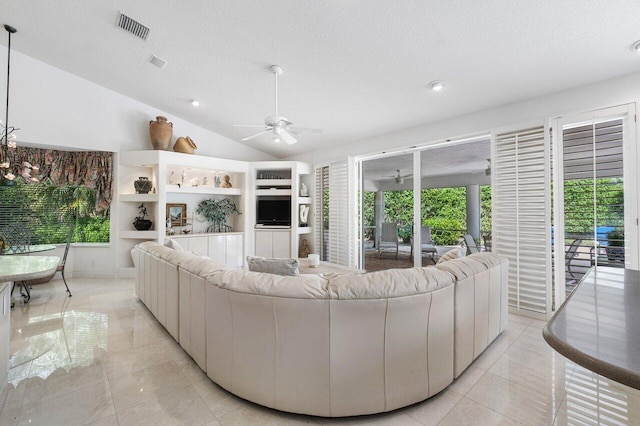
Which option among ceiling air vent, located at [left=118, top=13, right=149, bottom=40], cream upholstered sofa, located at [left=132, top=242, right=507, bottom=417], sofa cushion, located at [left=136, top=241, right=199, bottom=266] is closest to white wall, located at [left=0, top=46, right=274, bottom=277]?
ceiling air vent, located at [left=118, top=13, right=149, bottom=40]

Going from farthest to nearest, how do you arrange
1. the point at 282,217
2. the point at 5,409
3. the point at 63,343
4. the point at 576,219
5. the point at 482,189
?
the point at 282,217
the point at 482,189
the point at 576,219
the point at 63,343
the point at 5,409

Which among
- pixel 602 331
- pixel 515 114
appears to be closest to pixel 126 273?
pixel 602 331

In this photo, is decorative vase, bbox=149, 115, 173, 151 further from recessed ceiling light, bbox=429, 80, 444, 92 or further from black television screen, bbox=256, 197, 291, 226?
recessed ceiling light, bbox=429, 80, 444, 92

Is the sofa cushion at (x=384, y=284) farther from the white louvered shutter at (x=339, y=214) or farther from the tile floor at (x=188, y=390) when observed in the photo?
the white louvered shutter at (x=339, y=214)

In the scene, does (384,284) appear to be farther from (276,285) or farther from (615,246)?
(615,246)

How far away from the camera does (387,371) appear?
1.69 meters

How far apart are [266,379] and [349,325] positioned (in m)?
0.62

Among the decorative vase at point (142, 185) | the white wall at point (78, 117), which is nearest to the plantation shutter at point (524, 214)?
the decorative vase at point (142, 185)

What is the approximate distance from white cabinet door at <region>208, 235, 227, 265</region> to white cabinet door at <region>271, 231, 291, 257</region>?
1.01m

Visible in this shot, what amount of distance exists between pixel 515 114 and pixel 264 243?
16.2 feet

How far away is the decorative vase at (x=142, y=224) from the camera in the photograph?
5.35m

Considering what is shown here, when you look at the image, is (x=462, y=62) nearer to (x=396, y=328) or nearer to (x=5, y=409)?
(x=396, y=328)

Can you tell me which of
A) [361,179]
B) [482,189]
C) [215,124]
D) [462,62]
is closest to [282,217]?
[361,179]

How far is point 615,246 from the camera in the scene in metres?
2.92
